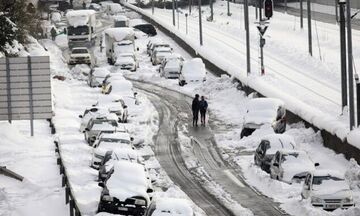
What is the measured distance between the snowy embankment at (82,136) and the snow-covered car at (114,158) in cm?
57

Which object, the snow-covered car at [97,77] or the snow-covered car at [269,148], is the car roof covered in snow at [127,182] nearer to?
the snow-covered car at [269,148]

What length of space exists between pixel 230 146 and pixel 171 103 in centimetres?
1413

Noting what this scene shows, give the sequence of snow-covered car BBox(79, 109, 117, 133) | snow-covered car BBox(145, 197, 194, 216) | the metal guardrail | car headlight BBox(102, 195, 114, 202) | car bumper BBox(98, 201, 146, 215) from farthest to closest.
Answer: snow-covered car BBox(79, 109, 117, 133)
car headlight BBox(102, 195, 114, 202)
car bumper BBox(98, 201, 146, 215)
the metal guardrail
snow-covered car BBox(145, 197, 194, 216)

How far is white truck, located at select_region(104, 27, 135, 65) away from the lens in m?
72.7

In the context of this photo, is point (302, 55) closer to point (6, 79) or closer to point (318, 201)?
point (6, 79)

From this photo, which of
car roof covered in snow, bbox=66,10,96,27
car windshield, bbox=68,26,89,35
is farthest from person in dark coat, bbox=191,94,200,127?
car roof covered in snow, bbox=66,10,96,27

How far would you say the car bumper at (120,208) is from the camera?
25.9 metres

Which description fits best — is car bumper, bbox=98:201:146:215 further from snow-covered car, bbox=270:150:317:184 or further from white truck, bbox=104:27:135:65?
white truck, bbox=104:27:135:65

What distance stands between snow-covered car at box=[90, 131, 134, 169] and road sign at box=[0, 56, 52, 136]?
6.30 m

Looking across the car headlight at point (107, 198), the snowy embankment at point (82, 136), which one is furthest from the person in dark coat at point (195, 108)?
the car headlight at point (107, 198)

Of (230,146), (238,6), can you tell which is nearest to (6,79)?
(230,146)

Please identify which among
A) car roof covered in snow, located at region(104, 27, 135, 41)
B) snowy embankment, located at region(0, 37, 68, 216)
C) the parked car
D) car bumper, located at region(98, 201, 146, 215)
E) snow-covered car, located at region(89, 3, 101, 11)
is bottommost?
snowy embankment, located at region(0, 37, 68, 216)

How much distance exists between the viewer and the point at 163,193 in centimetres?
2975

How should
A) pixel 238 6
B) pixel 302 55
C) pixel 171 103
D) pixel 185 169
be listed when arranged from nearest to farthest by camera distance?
pixel 185 169 < pixel 171 103 < pixel 302 55 < pixel 238 6
